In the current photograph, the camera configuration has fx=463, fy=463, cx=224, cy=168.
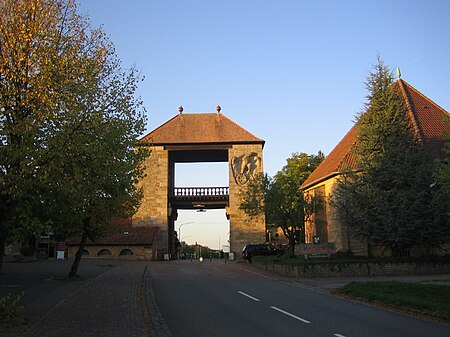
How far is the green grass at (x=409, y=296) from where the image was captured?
12758mm

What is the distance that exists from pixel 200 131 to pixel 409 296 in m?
42.3

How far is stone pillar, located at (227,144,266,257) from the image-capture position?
51.7 m

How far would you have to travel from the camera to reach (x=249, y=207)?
38.5m

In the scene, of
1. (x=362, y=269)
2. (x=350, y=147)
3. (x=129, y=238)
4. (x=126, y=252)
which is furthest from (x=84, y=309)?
(x=129, y=238)

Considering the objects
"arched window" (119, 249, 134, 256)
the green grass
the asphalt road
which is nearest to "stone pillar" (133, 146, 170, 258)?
"arched window" (119, 249, 134, 256)

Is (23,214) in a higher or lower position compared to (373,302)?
higher

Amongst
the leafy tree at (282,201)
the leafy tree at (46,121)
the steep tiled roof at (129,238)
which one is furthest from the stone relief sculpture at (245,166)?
the leafy tree at (46,121)

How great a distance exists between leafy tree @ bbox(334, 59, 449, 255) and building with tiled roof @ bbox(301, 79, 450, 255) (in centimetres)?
291

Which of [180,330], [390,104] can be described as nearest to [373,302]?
[180,330]

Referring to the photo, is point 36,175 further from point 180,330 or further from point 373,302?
point 373,302

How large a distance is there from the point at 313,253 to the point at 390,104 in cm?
1095

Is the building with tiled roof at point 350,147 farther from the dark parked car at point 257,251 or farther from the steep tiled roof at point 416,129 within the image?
the dark parked car at point 257,251

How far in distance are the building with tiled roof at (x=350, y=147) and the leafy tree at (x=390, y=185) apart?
9.55 ft

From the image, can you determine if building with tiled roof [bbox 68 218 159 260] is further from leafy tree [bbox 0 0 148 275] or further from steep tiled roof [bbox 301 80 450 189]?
leafy tree [bbox 0 0 148 275]
